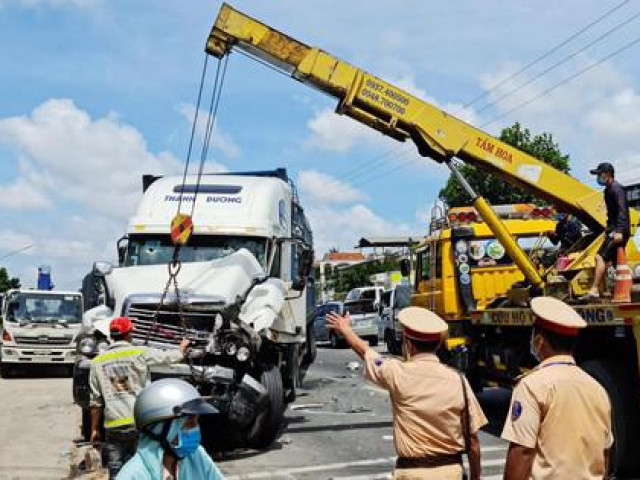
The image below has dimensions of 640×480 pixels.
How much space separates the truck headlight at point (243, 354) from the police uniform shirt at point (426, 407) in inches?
196

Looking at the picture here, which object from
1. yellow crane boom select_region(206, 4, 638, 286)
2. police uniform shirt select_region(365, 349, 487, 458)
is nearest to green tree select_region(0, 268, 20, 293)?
yellow crane boom select_region(206, 4, 638, 286)

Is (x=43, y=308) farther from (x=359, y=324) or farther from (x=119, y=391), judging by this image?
(x=119, y=391)

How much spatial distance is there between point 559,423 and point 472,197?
7986 millimetres

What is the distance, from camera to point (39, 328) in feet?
65.1

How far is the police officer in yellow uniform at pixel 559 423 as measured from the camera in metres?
3.47

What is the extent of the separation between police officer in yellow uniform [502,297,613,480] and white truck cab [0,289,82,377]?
17220 mm

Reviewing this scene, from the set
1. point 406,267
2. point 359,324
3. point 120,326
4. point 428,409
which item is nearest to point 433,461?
point 428,409

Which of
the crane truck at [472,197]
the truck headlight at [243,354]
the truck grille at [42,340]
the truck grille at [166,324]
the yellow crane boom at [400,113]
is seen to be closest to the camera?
the truck headlight at [243,354]

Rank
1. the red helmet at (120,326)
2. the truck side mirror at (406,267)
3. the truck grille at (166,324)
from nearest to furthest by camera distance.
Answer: the red helmet at (120,326)
the truck grille at (166,324)
the truck side mirror at (406,267)

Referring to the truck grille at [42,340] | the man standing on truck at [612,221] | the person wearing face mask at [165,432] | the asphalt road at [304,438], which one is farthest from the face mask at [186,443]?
the truck grille at [42,340]

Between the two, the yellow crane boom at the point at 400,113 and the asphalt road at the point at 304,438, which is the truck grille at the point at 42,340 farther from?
the yellow crane boom at the point at 400,113

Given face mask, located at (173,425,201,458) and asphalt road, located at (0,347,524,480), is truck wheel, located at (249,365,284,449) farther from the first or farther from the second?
face mask, located at (173,425,201,458)

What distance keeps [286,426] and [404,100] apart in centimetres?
498

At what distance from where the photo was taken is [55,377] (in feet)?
68.7
